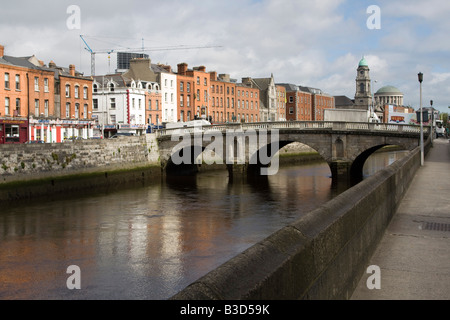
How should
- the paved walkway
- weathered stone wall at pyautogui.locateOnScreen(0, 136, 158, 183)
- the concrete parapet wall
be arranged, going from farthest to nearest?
weathered stone wall at pyautogui.locateOnScreen(0, 136, 158, 183), the paved walkway, the concrete parapet wall

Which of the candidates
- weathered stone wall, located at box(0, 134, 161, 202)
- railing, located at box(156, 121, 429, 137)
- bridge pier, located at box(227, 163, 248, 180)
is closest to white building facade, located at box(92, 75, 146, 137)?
railing, located at box(156, 121, 429, 137)

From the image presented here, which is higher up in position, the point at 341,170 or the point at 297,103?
the point at 297,103

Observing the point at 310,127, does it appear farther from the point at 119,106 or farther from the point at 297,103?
the point at 297,103

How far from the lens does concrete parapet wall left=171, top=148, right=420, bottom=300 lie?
3996 millimetres

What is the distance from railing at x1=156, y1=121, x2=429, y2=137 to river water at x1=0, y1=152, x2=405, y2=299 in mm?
8208

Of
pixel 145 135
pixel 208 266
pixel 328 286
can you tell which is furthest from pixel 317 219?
pixel 145 135

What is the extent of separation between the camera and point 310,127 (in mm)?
48000

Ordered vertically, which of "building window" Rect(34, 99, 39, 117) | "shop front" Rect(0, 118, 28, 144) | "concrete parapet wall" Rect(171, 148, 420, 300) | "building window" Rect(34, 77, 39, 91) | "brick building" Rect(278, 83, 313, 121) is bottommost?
"concrete parapet wall" Rect(171, 148, 420, 300)

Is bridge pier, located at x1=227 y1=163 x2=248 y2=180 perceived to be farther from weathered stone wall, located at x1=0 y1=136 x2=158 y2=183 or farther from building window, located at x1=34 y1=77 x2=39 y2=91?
building window, located at x1=34 y1=77 x2=39 y2=91

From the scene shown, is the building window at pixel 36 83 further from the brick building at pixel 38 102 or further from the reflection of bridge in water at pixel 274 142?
the reflection of bridge in water at pixel 274 142

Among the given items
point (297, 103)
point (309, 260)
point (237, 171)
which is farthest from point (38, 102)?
point (297, 103)

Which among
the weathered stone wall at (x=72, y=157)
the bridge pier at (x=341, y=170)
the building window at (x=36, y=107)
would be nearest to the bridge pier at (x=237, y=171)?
the weathered stone wall at (x=72, y=157)

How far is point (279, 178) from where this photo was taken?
48625mm

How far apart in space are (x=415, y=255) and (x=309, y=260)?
425 cm
